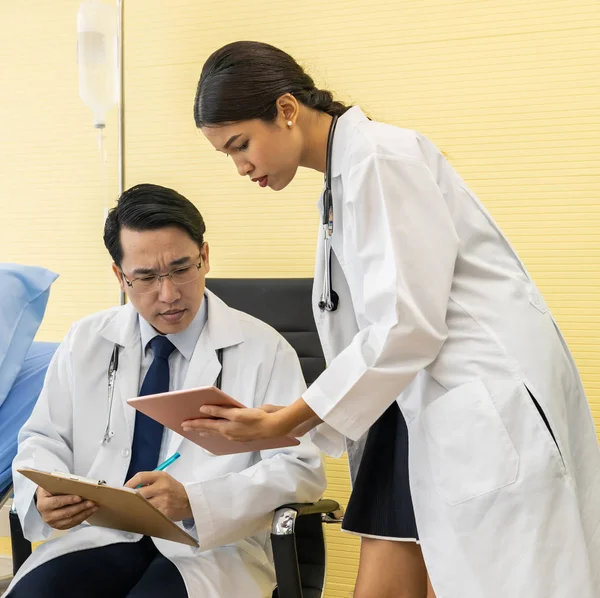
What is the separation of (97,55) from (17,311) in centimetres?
101

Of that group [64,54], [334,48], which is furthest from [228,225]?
[64,54]

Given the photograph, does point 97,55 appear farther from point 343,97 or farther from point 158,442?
point 158,442

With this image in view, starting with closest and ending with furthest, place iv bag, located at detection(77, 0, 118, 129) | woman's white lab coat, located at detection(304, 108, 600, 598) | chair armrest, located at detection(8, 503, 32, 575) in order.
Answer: woman's white lab coat, located at detection(304, 108, 600, 598), chair armrest, located at detection(8, 503, 32, 575), iv bag, located at detection(77, 0, 118, 129)

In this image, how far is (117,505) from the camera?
4.70ft

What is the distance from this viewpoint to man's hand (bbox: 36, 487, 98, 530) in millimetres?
1563

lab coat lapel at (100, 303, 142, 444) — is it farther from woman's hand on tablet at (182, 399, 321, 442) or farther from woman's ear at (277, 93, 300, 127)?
woman's ear at (277, 93, 300, 127)

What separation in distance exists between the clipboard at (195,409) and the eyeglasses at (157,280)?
0.48 m

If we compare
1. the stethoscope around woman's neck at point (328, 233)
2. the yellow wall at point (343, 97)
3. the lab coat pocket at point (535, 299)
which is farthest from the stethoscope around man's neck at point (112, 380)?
the yellow wall at point (343, 97)

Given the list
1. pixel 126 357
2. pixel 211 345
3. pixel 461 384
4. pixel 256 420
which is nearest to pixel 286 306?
pixel 211 345

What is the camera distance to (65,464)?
181 centimetres

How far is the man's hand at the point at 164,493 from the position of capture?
1.55 meters

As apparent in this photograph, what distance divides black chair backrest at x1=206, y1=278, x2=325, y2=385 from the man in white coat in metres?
0.17

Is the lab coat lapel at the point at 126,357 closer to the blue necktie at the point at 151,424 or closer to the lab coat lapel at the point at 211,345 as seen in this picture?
the blue necktie at the point at 151,424

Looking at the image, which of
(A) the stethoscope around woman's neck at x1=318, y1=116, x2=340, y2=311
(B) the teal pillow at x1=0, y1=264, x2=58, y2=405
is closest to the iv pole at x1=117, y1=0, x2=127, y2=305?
(B) the teal pillow at x1=0, y1=264, x2=58, y2=405
